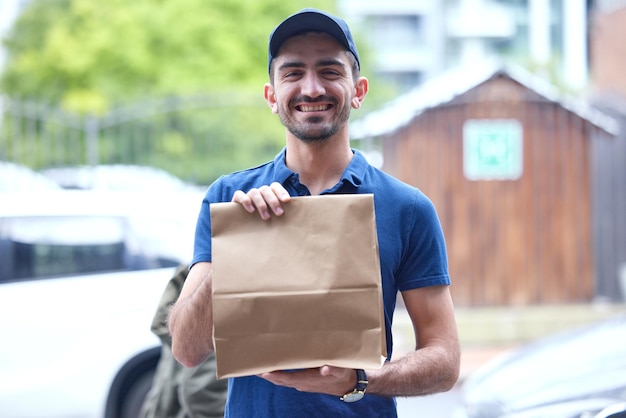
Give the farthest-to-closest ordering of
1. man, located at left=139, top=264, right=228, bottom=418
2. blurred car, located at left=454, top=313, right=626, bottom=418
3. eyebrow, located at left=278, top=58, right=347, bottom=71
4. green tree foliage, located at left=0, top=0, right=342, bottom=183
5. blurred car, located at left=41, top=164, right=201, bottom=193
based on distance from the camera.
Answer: green tree foliage, located at left=0, top=0, right=342, bottom=183, blurred car, located at left=41, top=164, right=201, bottom=193, blurred car, located at left=454, top=313, right=626, bottom=418, man, located at left=139, top=264, right=228, bottom=418, eyebrow, located at left=278, top=58, right=347, bottom=71

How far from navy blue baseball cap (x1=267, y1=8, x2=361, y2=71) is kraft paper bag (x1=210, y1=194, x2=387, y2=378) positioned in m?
0.40

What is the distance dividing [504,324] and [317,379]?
7746mm

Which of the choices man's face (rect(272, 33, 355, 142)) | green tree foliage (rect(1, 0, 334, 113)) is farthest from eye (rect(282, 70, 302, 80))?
green tree foliage (rect(1, 0, 334, 113))

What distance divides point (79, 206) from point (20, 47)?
25.1m

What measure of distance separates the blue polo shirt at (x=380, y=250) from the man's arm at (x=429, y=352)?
40 mm

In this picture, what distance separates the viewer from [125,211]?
18.2 feet

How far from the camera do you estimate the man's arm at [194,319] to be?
1905mm

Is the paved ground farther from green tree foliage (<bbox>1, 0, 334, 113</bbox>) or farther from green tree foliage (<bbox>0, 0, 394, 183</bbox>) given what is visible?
green tree foliage (<bbox>1, 0, 334, 113</bbox>)

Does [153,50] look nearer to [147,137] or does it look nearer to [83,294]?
[147,137]

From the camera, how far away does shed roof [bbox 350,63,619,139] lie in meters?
9.45

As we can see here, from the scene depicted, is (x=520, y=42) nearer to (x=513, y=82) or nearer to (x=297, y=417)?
(x=513, y=82)

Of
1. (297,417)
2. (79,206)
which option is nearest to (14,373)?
(79,206)

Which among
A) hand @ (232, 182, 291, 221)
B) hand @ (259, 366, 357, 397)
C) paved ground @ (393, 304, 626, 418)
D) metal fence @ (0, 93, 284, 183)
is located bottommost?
paved ground @ (393, 304, 626, 418)

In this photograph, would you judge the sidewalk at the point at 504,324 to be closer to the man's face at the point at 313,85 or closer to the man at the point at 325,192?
the man at the point at 325,192
